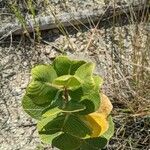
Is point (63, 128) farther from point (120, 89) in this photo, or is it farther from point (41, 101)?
point (120, 89)

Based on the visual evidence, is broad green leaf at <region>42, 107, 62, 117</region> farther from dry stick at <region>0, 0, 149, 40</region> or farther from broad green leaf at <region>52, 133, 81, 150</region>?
dry stick at <region>0, 0, 149, 40</region>

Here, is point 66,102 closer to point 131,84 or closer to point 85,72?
point 85,72

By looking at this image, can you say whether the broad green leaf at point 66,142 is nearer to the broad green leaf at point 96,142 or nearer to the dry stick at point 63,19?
the broad green leaf at point 96,142

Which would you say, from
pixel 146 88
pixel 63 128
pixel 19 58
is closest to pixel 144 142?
pixel 146 88

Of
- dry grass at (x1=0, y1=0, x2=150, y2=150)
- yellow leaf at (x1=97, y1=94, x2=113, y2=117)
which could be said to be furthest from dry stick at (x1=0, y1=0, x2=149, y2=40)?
yellow leaf at (x1=97, y1=94, x2=113, y2=117)

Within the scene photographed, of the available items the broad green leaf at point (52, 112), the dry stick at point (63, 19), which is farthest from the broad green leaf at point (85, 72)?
the dry stick at point (63, 19)

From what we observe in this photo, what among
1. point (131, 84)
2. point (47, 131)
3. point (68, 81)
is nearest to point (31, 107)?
point (47, 131)

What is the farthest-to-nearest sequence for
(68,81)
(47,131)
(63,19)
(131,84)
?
(63,19) → (131,84) → (47,131) → (68,81)
